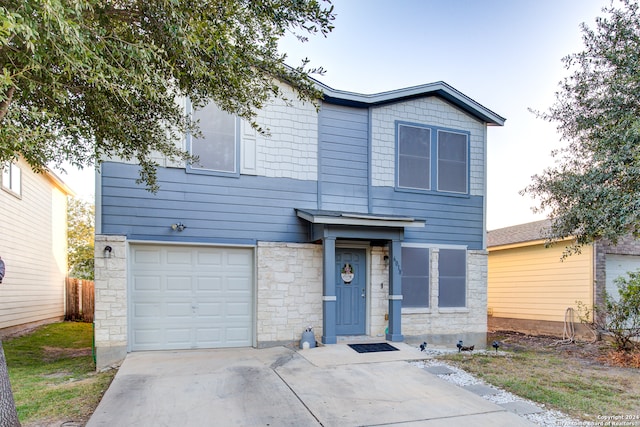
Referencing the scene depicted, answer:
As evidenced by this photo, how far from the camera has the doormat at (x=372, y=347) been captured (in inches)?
284

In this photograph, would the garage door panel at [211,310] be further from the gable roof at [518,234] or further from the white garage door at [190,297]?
the gable roof at [518,234]

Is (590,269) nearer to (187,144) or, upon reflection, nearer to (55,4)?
(187,144)

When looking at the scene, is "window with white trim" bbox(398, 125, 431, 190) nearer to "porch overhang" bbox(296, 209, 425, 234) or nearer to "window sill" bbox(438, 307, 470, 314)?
"porch overhang" bbox(296, 209, 425, 234)

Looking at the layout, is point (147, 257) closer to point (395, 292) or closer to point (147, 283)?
point (147, 283)

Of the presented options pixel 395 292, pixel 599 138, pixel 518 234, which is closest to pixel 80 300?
pixel 395 292

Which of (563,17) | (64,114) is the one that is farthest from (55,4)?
(563,17)

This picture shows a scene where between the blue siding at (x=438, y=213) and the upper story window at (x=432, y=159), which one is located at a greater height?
the upper story window at (x=432, y=159)

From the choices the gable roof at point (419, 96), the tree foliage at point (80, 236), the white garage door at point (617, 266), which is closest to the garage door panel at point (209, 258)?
the gable roof at point (419, 96)

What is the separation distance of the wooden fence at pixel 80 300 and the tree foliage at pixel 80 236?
6.24 m

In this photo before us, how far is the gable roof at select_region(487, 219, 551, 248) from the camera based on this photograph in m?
12.2

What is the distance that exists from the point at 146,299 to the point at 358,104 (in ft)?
18.6

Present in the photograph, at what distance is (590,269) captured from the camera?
10.5 m

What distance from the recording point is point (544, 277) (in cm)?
1184

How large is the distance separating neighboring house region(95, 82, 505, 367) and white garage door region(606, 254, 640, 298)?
15.0 feet
